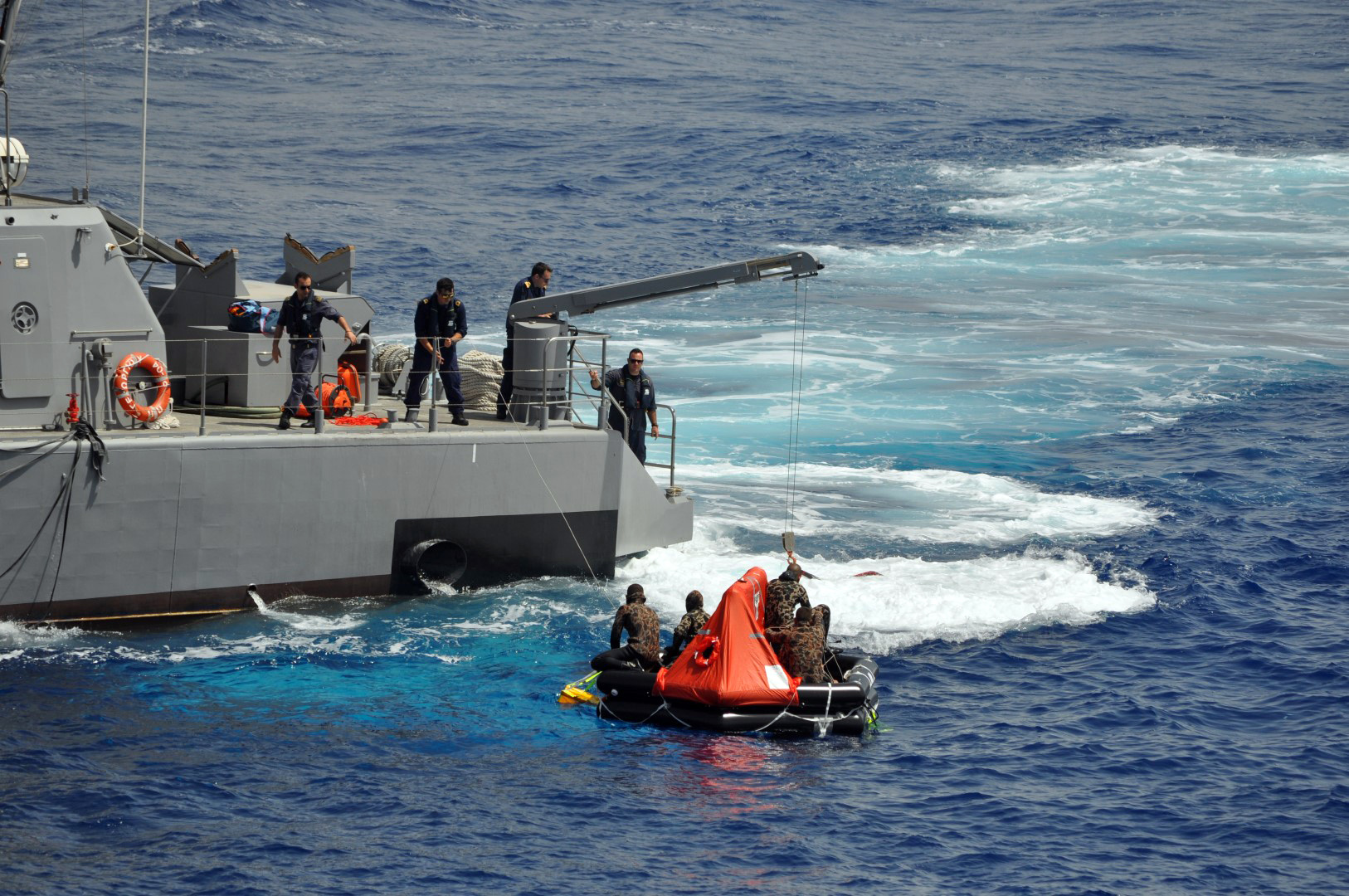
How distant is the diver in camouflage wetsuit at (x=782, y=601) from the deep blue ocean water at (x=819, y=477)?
1409 millimetres

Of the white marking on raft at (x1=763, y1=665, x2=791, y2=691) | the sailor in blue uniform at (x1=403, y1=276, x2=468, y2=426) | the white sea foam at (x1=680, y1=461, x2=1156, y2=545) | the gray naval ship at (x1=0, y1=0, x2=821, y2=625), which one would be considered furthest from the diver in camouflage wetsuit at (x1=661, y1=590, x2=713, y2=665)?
the white sea foam at (x1=680, y1=461, x2=1156, y2=545)

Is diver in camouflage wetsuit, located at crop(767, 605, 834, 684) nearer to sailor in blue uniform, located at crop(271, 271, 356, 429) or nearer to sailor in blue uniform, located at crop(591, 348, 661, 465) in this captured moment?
sailor in blue uniform, located at crop(591, 348, 661, 465)

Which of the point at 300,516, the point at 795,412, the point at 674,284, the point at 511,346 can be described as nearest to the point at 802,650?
the point at 674,284

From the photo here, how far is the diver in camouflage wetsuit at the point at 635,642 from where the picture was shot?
16.0 m

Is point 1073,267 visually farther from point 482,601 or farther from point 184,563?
point 184,563

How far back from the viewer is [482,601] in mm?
19109

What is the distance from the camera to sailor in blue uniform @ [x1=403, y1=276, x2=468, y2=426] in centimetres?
1869

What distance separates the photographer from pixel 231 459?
17.3 metres

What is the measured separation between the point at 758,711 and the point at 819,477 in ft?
35.1

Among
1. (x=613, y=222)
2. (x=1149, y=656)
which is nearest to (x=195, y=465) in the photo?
(x=1149, y=656)

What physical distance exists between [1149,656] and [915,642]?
2690mm

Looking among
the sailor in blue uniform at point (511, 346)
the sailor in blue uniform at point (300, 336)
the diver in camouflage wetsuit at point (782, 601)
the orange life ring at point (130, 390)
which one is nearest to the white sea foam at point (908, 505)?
the sailor in blue uniform at point (511, 346)

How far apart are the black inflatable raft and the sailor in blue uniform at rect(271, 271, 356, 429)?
5.23m

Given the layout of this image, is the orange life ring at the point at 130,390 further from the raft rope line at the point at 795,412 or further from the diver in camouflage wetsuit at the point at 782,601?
the raft rope line at the point at 795,412
